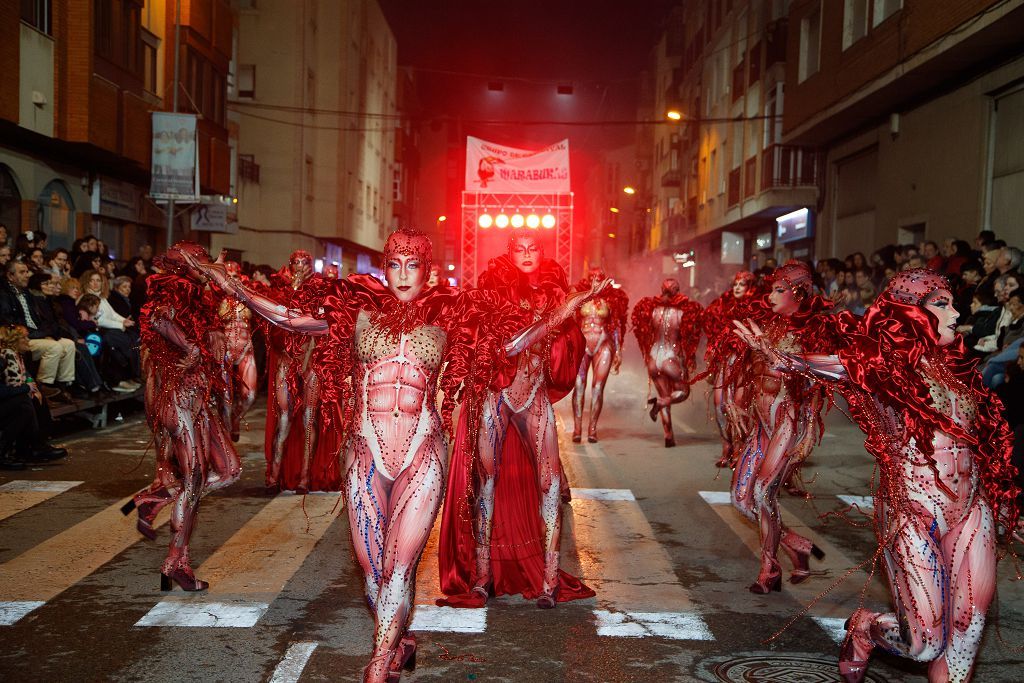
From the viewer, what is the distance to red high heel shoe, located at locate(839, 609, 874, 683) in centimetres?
524

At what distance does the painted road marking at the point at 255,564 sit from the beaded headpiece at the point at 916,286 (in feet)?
10.2

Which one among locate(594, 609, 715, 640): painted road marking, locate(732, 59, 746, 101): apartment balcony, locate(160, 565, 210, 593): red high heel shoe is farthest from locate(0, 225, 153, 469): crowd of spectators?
locate(732, 59, 746, 101): apartment balcony

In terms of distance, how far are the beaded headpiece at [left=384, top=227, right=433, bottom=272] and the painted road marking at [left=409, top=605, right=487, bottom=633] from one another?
2.19 meters

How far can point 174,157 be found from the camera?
27609 mm

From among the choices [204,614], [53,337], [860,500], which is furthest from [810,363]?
[53,337]

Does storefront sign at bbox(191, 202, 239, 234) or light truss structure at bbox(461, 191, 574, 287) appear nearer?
light truss structure at bbox(461, 191, 574, 287)

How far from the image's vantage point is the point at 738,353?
7832 millimetres

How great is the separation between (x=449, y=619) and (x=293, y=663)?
1.16 metres

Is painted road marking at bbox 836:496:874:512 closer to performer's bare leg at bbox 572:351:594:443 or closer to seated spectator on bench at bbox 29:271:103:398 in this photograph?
performer's bare leg at bbox 572:351:594:443

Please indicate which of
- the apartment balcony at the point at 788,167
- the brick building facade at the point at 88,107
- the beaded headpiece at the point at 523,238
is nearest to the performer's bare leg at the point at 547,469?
the beaded headpiece at the point at 523,238

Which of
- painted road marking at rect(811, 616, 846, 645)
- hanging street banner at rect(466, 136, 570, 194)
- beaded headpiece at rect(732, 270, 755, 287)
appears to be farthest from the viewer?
hanging street banner at rect(466, 136, 570, 194)

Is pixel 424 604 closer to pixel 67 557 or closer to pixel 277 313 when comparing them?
pixel 277 313

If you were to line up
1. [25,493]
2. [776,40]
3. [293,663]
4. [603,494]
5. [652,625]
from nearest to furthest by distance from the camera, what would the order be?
[293,663]
[652,625]
[25,493]
[603,494]
[776,40]

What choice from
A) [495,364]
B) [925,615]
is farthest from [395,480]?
[925,615]
